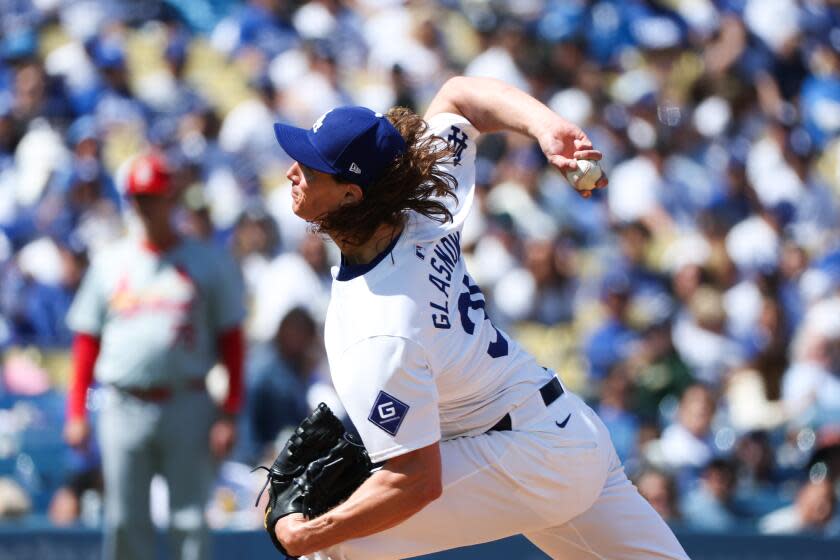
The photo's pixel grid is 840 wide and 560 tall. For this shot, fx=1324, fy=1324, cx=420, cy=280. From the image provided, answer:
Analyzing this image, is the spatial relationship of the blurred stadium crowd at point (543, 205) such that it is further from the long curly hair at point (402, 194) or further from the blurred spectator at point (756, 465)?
the long curly hair at point (402, 194)

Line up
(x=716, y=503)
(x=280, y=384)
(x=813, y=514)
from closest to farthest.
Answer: (x=813, y=514) < (x=716, y=503) < (x=280, y=384)

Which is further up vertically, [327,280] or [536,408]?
[536,408]

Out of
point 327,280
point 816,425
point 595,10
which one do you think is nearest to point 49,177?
point 327,280

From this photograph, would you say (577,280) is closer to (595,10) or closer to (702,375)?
(702,375)

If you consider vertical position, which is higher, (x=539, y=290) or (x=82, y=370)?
(x=82, y=370)

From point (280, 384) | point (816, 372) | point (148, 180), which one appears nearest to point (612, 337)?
point (816, 372)

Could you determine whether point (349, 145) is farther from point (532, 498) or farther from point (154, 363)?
point (154, 363)

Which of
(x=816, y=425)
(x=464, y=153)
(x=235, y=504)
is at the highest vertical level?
(x=464, y=153)
